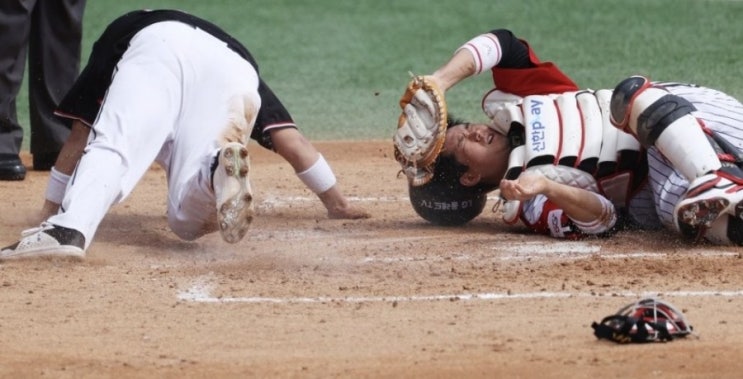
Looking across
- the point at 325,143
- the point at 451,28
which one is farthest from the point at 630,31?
the point at 325,143

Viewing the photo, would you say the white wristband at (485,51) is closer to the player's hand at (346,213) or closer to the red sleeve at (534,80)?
Result: the red sleeve at (534,80)

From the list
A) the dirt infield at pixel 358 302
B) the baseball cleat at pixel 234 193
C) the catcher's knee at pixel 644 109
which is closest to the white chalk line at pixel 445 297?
the dirt infield at pixel 358 302

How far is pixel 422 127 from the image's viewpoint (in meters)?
5.65

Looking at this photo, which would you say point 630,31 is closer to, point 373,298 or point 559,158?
point 559,158

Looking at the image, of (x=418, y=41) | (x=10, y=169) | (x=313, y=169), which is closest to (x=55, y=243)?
(x=313, y=169)

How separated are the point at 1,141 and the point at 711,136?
365 centimetres

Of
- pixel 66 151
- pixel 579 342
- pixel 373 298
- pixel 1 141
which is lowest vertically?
pixel 1 141

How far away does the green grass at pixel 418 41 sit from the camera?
9.19 meters

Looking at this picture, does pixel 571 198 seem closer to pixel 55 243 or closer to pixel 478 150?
pixel 478 150

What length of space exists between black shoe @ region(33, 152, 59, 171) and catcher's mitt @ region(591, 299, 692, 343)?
434 cm

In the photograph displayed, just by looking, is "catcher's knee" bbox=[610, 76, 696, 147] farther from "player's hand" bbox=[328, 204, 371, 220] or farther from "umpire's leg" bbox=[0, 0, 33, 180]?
"umpire's leg" bbox=[0, 0, 33, 180]

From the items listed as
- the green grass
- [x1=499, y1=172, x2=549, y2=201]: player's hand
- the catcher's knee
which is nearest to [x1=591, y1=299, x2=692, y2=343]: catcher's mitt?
[x1=499, y1=172, x2=549, y2=201]: player's hand

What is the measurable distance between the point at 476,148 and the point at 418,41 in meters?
4.96

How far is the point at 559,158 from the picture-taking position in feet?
18.3
